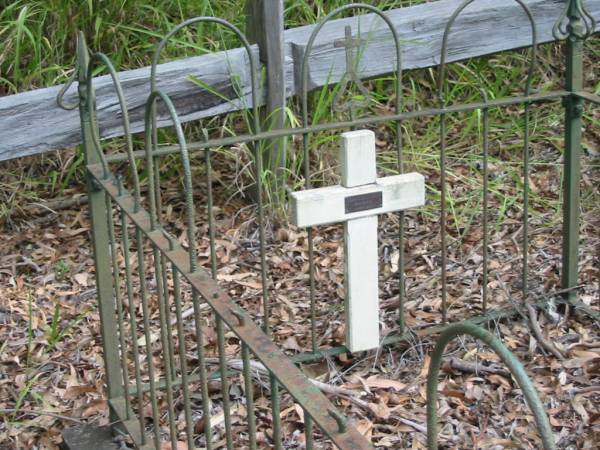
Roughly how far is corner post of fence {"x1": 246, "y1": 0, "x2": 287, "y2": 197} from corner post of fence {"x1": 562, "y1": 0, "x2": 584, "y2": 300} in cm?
119

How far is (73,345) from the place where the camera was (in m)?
4.08

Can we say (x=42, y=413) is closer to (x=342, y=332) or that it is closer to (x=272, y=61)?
(x=342, y=332)

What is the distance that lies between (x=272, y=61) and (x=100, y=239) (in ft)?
5.12

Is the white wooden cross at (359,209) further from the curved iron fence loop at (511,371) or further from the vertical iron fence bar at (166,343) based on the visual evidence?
the curved iron fence loop at (511,371)

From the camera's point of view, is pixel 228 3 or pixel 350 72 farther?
pixel 228 3

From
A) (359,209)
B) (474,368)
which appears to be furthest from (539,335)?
(359,209)

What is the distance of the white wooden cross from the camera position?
135 inches

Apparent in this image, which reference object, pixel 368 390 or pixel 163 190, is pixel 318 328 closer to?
pixel 368 390

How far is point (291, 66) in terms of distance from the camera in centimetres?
468

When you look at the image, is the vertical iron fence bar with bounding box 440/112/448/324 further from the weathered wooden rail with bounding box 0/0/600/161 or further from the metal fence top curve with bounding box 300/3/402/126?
the weathered wooden rail with bounding box 0/0/600/161

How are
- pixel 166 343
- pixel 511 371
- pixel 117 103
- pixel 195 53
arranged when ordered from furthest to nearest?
1. pixel 195 53
2. pixel 117 103
3. pixel 166 343
4. pixel 511 371

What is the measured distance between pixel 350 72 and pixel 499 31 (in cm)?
169

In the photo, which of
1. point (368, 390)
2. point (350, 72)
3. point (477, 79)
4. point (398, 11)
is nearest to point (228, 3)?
point (398, 11)

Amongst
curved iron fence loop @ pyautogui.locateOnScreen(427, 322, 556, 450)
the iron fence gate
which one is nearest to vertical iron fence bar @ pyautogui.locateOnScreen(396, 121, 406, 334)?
the iron fence gate
